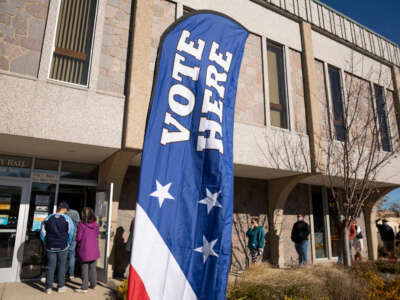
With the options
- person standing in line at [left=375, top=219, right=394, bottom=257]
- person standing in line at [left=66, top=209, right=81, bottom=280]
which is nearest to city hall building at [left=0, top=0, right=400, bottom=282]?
person standing in line at [left=66, top=209, right=81, bottom=280]

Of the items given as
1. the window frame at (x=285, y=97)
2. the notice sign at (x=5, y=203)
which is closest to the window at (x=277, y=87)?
the window frame at (x=285, y=97)

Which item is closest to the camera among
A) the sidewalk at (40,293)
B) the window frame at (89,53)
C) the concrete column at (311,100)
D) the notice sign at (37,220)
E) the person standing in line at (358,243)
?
the sidewalk at (40,293)

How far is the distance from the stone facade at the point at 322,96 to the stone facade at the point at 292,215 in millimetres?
2850

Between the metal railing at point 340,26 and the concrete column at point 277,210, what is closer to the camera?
the concrete column at point 277,210

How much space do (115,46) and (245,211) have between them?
699 cm

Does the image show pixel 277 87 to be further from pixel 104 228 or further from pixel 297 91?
pixel 104 228

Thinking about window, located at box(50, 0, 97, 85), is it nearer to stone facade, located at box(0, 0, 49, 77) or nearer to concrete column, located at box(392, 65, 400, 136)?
stone facade, located at box(0, 0, 49, 77)

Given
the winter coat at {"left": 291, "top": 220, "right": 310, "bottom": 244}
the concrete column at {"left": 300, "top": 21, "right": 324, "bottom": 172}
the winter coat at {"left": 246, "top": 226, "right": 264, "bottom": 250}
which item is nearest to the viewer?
the winter coat at {"left": 246, "top": 226, "right": 264, "bottom": 250}

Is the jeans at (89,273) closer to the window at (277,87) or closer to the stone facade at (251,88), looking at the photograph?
the stone facade at (251,88)

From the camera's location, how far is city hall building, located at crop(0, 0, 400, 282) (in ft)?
21.2

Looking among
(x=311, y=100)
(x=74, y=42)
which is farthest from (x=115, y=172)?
(x=311, y=100)

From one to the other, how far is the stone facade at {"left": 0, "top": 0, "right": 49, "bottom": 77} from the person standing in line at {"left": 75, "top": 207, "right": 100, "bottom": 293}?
3.50 meters

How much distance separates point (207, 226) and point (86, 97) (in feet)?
16.2

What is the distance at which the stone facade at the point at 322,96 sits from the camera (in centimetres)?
1073
